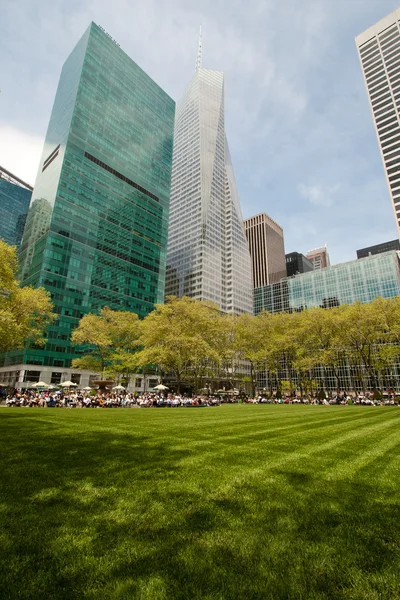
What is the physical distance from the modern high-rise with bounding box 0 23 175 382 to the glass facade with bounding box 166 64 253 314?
39.0m

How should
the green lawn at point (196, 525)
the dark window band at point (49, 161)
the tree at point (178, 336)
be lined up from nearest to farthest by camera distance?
the green lawn at point (196, 525) → the tree at point (178, 336) → the dark window band at point (49, 161)

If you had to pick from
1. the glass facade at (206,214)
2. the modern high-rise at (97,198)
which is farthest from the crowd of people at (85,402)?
the glass facade at (206,214)

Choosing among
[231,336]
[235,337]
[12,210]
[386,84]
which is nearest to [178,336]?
[235,337]

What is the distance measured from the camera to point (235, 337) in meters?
66.2

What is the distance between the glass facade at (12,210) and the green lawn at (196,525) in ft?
682

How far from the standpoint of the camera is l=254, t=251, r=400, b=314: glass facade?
116 meters

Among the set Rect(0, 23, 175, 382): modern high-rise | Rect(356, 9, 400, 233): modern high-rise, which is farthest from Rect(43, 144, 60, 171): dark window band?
Rect(356, 9, 400, 233): modern high-rise

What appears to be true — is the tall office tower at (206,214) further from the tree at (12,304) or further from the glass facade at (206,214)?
the tree at (12,304)

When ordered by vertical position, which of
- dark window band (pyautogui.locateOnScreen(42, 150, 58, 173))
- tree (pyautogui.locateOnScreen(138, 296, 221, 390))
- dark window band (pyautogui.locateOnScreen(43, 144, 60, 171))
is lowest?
tree (pyautogui.locateOnScreen(138, 296, 221, 390))

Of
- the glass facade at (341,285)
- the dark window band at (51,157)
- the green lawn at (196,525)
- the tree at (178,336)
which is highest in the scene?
the dark window band at (51,157)

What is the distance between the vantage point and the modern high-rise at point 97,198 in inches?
3364

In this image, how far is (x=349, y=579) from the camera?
327 cm

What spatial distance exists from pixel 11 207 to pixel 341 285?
627 feet

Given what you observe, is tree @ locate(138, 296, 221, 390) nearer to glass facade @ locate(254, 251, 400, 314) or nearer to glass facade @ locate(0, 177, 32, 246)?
glass facade @ locate(254, 251, 400, 314)
